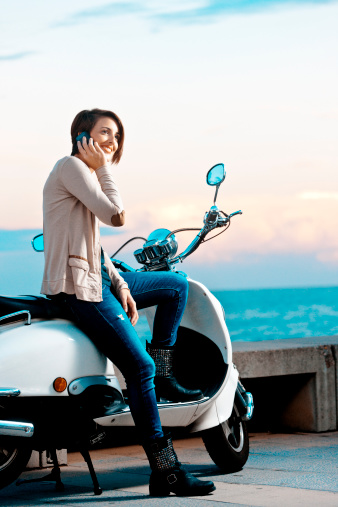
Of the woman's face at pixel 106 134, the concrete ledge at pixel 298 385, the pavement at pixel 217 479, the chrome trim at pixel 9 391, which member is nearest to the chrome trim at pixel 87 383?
the chrome trim at pixel 9 391

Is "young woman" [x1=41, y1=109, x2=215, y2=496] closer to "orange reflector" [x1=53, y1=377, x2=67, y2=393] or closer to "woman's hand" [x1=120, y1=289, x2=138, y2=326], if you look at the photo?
"woman's hand" [x1=120, y1=289, x2=138, y2=326]

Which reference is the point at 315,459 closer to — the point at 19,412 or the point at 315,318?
the point at 19,412

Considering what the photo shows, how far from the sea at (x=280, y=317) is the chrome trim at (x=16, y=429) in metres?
25.6

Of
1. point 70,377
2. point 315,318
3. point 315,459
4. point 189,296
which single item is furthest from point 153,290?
point 315,318

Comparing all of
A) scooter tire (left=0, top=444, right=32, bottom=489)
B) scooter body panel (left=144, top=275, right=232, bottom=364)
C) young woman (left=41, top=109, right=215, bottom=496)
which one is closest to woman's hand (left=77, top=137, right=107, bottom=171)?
young woman (left=41, top=109, right=215, bottom=496)

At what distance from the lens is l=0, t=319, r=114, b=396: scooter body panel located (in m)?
3.51

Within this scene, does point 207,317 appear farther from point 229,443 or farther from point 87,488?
point 87,488

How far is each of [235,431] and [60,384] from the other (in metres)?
1.26

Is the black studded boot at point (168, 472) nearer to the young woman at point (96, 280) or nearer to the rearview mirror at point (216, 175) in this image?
the young woman at point (96, 280)

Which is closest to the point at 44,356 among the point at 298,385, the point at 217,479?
the point at 217,479

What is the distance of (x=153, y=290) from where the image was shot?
409cm

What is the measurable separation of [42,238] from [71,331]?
23.2 inches

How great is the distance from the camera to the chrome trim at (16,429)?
11.2 ft

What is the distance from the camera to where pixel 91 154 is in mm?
3873
